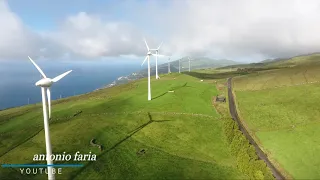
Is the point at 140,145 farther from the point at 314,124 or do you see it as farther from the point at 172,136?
the point at 314,124

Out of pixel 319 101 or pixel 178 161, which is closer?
pixel 178 161

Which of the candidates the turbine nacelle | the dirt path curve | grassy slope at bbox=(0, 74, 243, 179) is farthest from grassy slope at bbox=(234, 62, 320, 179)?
the turbine nacelle

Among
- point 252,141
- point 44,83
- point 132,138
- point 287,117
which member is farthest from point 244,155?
point 44,83

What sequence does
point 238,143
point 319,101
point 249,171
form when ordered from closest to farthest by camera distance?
point 249,171
point 238,143
point 319,101

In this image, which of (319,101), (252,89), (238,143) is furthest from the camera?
(252,89)

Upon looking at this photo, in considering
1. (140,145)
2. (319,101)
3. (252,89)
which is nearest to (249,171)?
(140,145)

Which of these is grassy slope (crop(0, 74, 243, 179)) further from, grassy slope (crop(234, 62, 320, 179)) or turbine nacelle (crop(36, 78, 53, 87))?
turbine nacelle (crop(36, 78, 53, 87))

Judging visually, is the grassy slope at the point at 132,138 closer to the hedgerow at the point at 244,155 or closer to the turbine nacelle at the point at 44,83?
the hedgerow at the point at 244,155
